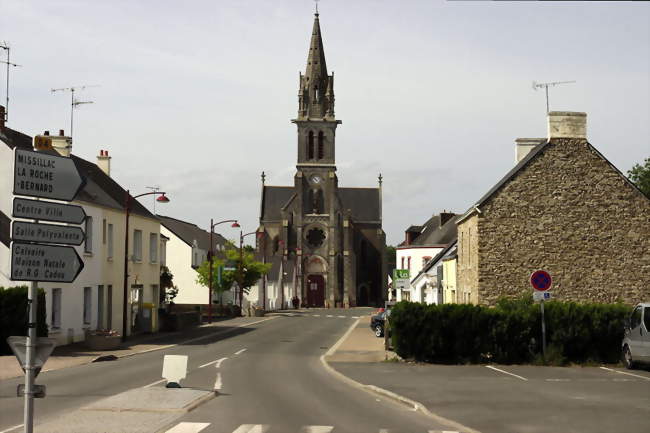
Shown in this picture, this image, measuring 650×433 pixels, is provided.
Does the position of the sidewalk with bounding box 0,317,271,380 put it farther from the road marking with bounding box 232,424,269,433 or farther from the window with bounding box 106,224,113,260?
the road marking with bounding box 232,424,269,433

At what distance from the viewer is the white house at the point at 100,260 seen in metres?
31.9

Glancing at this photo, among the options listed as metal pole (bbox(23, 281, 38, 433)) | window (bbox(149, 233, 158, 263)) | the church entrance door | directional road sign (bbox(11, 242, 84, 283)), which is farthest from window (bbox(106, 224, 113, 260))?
the church entrance door

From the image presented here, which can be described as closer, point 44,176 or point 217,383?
point 44,176

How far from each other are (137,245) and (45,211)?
33717mm

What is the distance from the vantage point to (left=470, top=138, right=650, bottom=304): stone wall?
33.5 meters

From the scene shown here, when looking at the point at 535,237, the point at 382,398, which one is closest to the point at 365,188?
the point at 535,237

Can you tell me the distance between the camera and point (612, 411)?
15.7 meters

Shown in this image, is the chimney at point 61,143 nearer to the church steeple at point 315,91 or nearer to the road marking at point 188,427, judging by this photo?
the road marking at point 188,427

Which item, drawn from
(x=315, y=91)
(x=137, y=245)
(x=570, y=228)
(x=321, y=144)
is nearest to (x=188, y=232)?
(x=321, y=144)

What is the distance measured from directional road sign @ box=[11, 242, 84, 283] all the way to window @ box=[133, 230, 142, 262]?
109ft

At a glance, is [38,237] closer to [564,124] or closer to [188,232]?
[564,124]

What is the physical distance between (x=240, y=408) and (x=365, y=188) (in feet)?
339

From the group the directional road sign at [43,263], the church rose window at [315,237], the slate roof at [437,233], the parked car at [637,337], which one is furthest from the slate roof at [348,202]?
the directional road sign at [43,263]

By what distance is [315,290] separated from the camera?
10062cm
